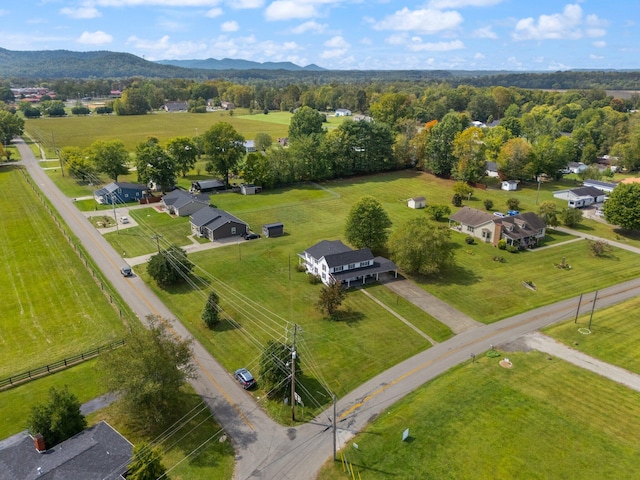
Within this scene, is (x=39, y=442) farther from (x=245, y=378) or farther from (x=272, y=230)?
(x=272, y=230)

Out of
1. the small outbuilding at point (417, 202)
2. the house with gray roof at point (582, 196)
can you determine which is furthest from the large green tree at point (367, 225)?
the house with gray roof at point (582, 196)

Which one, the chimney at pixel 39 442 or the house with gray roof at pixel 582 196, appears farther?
the house with gray roof at pixel 582 196

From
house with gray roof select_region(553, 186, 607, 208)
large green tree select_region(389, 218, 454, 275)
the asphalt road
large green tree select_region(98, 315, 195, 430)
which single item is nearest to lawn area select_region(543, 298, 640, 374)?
the asphalt road

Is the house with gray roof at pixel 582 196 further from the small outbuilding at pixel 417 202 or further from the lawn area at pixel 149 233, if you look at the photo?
the lawn area at pixel 149 233

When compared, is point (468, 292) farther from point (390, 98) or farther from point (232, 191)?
point (390, 98)

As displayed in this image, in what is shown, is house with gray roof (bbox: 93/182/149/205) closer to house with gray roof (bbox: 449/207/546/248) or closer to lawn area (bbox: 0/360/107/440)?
lawn area (bbox: 0/360/107/440)

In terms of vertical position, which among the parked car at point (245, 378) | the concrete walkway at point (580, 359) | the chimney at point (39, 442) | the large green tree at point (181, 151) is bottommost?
the concrete walkway at point (580, 359)

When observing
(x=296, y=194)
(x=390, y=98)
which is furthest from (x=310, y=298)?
(x=390, y=98)

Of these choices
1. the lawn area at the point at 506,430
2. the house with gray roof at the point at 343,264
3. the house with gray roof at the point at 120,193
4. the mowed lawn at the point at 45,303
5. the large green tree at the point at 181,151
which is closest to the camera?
the lawn area at the point at 506,430

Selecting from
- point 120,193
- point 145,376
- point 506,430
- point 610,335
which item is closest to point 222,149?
point 120,193
